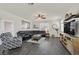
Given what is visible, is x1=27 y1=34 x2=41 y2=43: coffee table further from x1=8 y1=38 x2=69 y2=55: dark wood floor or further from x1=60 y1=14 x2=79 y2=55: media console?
x1=60 y1=14 x2=79 y2=55: media console

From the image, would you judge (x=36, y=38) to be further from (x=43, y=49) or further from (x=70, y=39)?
(x=70, y=39)

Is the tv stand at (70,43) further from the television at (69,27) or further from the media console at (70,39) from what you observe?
the television at (69,27)

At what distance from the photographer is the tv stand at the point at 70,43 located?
304 centimetres

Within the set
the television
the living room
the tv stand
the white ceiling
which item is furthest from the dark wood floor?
the white ceiling

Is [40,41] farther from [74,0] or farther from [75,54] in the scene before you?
[74,0]

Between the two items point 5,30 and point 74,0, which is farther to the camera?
point 5,30

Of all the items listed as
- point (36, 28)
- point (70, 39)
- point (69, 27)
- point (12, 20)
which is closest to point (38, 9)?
point (36, 28)

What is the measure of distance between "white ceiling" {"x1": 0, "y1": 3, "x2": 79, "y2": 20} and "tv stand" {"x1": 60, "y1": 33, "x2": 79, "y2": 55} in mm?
537

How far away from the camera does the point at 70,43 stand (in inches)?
125

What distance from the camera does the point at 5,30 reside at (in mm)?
3195

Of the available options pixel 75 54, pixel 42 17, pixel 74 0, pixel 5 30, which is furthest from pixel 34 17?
pixel 75 54

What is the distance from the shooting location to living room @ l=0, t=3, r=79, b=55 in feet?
10.2
